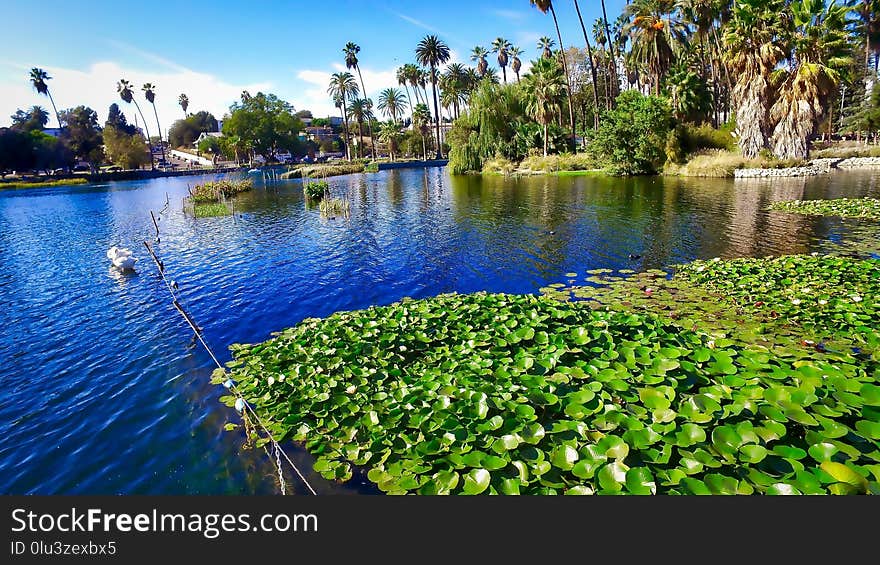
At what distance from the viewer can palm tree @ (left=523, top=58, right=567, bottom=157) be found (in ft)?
165

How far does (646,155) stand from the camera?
1672 inches

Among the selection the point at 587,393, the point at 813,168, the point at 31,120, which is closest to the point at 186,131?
the point at 31,120

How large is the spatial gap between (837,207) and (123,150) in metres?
99.8

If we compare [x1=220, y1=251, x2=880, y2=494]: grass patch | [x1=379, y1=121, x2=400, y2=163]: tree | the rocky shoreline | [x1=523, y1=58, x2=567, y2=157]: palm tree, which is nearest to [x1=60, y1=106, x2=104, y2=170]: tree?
[x1=379, y1=121, x2=400, y2=163]: tree

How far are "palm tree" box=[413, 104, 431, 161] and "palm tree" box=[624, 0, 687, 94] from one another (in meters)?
51.5

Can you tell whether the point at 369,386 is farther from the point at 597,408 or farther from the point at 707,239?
the point at 707,239

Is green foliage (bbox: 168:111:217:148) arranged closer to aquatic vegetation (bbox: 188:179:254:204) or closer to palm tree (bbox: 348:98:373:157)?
palm tree (bbox: 348:98:373:157)

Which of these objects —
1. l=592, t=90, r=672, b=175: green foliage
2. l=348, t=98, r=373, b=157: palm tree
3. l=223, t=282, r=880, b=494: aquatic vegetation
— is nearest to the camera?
l=223, t=282, r=880, b=494: aquatic vegetation

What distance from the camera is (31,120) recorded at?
91125 millimetres

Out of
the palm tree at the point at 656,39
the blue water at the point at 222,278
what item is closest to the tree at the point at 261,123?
the blue water at the point at 222,278

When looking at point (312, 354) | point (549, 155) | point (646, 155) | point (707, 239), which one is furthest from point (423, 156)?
point (312, 354)

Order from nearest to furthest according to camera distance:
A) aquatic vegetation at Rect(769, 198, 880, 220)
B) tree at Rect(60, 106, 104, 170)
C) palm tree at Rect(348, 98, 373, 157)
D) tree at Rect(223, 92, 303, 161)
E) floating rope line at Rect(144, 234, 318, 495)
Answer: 1. floating rope line at Rect(144, 234, 318, 495)
2. aquatic vegetation at Rect(769, 198, 880, 220)
3. tree at Rect(60, 106, 104, 170)
4. tree at Rect(223, 92, 303, 161)
5. palm tree at Rect(348, 98, 373, 157)

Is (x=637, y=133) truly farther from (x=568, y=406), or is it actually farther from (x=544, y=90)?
(x=568, y=406)

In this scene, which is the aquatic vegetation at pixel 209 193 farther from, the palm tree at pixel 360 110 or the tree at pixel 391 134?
the palm tree at pixel 360 110
